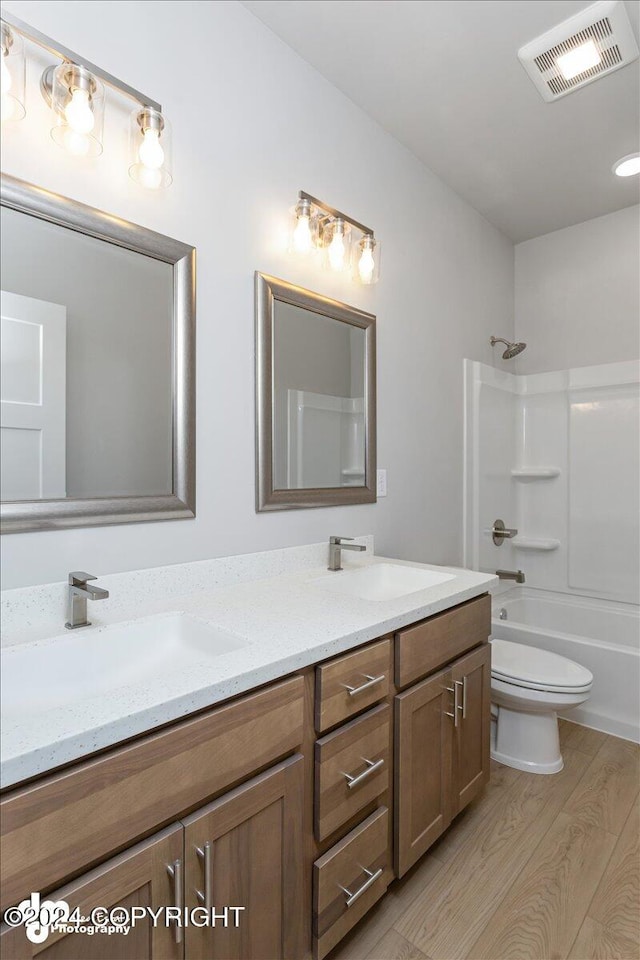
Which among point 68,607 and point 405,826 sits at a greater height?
point 68,607

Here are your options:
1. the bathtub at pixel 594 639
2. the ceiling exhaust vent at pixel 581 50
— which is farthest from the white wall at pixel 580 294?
the bathtub at pixel 594 639

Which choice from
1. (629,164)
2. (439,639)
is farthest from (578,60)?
(439,639)

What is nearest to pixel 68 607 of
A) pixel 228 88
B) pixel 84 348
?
pixel 84 348

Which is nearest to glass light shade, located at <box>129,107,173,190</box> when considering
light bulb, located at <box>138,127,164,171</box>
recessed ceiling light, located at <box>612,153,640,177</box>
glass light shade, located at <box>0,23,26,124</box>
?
light bulb, located at <box>138,127,164,171</box>

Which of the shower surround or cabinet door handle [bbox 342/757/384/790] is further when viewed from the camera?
the shower surround

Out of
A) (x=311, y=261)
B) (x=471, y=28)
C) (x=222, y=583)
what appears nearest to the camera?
(x=222, y=583)

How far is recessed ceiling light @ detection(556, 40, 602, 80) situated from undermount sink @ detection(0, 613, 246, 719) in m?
2.21

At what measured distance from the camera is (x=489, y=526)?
2.91 metres

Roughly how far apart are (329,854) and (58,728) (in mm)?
756

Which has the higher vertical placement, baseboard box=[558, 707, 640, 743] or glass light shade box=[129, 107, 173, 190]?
glass light shade box=[129, 107, 173, 190]

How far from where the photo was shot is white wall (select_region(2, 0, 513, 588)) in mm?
1250

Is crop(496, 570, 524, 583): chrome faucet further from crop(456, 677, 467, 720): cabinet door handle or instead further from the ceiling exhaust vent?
the ceiling exhaust vent

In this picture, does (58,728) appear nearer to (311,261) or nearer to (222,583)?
(222,583)

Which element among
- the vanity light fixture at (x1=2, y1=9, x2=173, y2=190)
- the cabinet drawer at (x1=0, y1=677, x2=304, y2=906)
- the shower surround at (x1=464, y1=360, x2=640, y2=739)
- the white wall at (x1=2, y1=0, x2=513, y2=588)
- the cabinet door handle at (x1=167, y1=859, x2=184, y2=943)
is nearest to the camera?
the cabinet drawer at (x1=0, y1=677, x2=304, y2=906)
